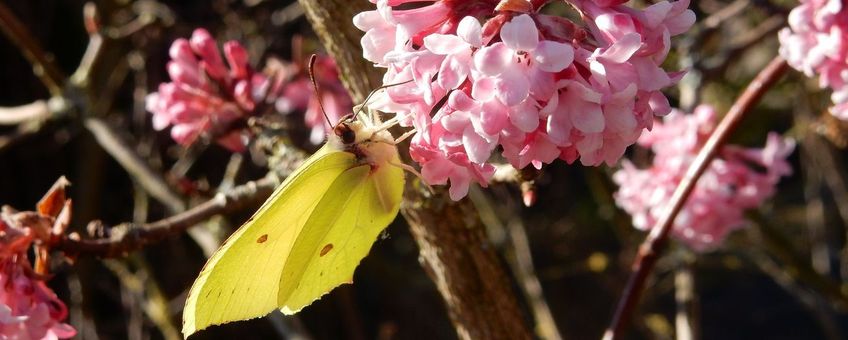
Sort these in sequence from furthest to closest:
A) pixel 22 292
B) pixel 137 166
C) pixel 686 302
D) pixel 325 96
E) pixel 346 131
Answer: pixel 686 302
pixel 325 96
pixel 137 166
pixel 22 292
pixel 346 131

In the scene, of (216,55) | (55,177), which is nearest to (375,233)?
(216,55)

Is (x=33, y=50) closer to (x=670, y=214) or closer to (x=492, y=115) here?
(x=670, y=214)

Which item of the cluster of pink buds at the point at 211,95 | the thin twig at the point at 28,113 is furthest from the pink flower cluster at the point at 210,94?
the thin twig at the point at 28,113

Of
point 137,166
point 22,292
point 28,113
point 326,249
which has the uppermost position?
point 22,292

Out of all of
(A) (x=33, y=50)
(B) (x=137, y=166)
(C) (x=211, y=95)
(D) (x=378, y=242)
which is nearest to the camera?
(C) (x=211, y=95)

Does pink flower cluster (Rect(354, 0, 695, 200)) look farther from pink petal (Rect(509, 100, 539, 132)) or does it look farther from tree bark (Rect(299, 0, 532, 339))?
tree bark (Rect(299, 0, 532, 339))

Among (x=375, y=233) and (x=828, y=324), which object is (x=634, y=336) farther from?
(x=375, y=233)

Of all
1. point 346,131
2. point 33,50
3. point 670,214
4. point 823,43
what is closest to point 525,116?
point 346,131

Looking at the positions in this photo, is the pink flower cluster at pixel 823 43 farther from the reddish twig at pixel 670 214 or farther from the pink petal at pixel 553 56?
the pink petal at pixel 553 56
